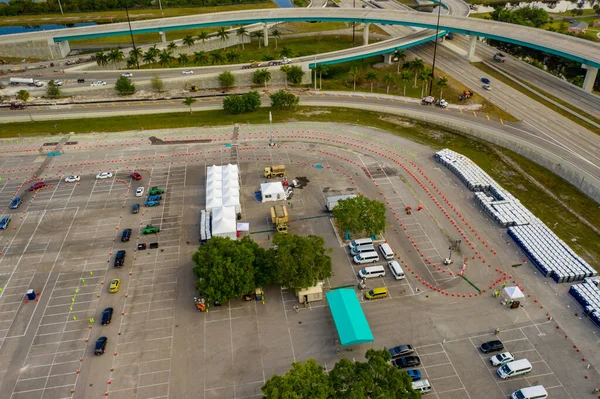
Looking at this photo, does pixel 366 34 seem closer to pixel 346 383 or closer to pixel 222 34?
pixel 222 34

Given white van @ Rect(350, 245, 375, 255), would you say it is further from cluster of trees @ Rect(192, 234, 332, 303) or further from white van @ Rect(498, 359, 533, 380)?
white van @ Rect(498, 359, 533, 380)

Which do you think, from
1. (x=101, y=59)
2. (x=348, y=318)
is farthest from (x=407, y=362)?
(x=101, y=59)

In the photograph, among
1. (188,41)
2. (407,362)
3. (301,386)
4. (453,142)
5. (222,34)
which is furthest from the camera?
(222,34)

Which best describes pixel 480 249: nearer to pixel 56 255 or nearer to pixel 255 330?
pixel 255 330

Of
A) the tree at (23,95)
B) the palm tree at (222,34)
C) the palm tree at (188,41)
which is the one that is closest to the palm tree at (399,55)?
the palm tree at (222,34)

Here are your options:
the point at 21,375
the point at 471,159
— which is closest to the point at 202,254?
the point at 21,375
